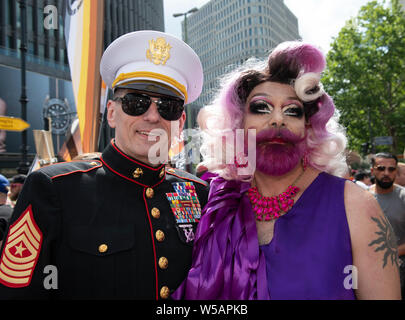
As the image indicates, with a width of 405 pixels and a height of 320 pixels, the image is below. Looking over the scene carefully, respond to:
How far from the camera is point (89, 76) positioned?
126 inches

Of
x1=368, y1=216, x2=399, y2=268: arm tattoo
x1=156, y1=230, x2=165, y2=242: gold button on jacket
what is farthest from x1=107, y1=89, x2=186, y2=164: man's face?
x1=368, y1=216, x2=399, y2=268: arm tattoo

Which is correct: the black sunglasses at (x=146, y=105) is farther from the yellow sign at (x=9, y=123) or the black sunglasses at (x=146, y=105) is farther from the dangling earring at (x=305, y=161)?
the yellow sign at (x=9, y=123)

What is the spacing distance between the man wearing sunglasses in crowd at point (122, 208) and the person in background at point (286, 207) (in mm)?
181

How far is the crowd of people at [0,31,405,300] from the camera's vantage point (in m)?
1.50

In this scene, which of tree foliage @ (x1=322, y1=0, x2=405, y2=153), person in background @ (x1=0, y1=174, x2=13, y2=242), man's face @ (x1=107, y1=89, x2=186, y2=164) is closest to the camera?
man's face @ (x1=107, y1=89, x2=186, y2=164)

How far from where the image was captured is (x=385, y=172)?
450cm

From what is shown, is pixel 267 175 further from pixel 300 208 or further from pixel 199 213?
pixel 199 213

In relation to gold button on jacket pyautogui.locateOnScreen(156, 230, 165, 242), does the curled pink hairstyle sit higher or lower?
higher

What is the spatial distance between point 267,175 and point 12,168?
23.6 metres

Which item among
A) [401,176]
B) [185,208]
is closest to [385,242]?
[185,208]

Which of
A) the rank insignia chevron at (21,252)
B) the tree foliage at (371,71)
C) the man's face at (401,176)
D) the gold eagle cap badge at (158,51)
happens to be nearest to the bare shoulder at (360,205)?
the gold eagle cap badge at (158,51)

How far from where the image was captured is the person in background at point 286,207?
1.48 metres

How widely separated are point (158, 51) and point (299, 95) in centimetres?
91

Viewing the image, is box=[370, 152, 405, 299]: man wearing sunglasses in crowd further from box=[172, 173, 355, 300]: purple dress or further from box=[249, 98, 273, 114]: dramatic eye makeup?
box=[249, 98, 273, 114]: dramatic eye makeup
